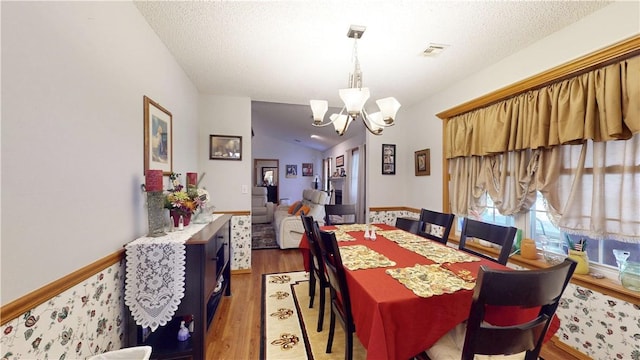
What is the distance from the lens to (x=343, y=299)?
133 cm

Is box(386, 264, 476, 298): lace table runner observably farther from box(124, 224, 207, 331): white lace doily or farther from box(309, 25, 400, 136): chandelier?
box(124, 224, 207, 331): white lace doily

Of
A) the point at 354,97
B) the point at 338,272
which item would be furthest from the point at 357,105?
the point at 338,272

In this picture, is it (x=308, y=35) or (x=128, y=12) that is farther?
(x=308, y=35)

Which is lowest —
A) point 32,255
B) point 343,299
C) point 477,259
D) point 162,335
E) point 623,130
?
point 162,335

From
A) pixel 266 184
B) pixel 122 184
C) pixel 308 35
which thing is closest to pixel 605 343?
pixel 308 35

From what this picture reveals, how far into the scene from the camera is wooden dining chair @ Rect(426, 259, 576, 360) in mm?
845

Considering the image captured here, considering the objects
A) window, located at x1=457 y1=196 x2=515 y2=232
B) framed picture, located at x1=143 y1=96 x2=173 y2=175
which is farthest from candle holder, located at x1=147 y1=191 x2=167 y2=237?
window, located at x1=457 y1=196 x2=515 y2=232

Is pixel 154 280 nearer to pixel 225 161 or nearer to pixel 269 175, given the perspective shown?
pixel 225 161

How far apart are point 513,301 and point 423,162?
274 cm

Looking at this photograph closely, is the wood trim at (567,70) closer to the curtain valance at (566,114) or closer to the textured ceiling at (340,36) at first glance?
the curtain valance at (566,114)

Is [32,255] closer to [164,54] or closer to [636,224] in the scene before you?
[164,54]

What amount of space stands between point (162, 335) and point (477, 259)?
7.11 feet

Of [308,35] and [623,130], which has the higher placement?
[308,35]

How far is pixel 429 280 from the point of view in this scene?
4.02ft
